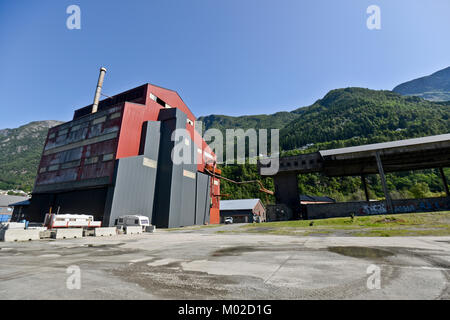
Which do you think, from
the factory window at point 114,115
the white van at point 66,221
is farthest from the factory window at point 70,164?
the white van at point 66,221

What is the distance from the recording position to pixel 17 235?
15492 mm

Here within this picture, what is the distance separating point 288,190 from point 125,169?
2925 cm

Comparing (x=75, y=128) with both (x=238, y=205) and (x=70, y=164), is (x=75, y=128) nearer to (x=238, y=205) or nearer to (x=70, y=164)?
(x=70, y=164)

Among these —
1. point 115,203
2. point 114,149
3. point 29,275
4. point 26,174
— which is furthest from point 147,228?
point 26,174

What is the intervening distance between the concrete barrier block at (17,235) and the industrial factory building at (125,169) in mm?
13083

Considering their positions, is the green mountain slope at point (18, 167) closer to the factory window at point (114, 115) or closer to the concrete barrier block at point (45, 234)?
the factory window at point (114, 115)

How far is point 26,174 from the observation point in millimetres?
165500

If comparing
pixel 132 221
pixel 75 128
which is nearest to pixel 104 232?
pixel 132 221

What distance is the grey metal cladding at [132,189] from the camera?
30753 mm

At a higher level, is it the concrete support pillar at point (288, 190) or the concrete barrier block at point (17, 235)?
the concrete support pillar at point (288, 190)

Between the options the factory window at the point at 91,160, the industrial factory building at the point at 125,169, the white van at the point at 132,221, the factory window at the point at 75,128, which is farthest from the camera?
the factory window at the point at 75,128

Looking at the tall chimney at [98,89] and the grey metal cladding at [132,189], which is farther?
the tall chimney at [98,89]
